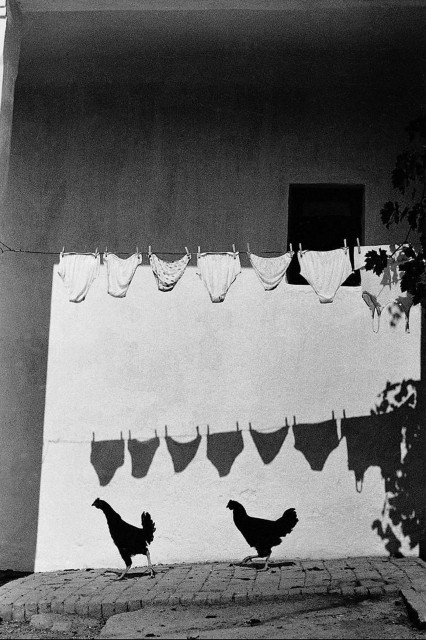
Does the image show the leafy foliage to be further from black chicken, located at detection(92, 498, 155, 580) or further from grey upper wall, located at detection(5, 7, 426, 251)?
black chicken, located at detection(92, 498, 155, 580)

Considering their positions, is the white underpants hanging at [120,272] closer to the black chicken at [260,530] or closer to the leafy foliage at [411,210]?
the leafy foliage at [411,210]

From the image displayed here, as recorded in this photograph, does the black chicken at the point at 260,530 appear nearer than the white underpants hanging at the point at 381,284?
No

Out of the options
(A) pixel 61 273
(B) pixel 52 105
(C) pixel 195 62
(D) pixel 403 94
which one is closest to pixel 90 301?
(A) pixel 61 273

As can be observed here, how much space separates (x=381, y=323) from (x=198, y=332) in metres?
1.95

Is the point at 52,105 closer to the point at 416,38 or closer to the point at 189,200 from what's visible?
the point at 189,200


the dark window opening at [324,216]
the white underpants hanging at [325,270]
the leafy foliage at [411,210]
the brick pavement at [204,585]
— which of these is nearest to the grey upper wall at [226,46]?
the leafy foliage at [411,210]

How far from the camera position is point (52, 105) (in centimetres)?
930

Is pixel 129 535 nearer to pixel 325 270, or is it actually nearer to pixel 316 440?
pixel 316 440

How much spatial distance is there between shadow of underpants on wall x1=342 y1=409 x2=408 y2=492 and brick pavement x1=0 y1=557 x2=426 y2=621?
0.92 meters

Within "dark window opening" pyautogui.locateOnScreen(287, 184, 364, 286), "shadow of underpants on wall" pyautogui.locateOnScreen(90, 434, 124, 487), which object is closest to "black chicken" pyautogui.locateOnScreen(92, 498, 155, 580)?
"shadow of underpants on wall" pyautogui.locateOnScreen(90, 434, 124, 487)

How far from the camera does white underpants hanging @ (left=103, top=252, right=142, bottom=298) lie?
7.88 m

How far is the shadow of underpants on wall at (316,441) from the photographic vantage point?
860 cm

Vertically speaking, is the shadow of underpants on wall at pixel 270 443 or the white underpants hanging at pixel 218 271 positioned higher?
the white underpants hanging at pixel 218 271

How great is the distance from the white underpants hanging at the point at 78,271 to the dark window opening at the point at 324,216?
7.41 feet
